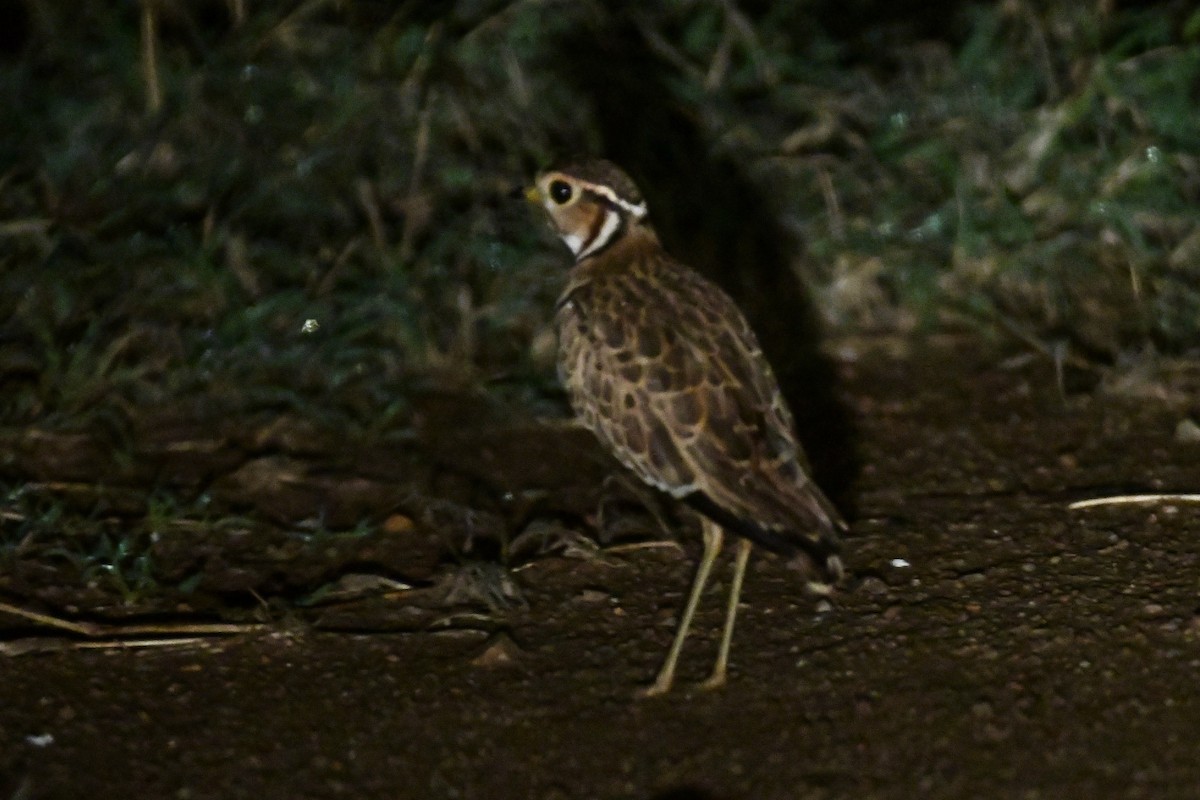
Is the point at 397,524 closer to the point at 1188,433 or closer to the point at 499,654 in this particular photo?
the point at 499,654

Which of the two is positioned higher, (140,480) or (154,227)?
(154,227)

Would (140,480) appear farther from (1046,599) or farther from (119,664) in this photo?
(1046,599)

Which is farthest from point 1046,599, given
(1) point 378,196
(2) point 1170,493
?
(1) point 378,196

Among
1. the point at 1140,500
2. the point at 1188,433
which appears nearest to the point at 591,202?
the point at 1140,500

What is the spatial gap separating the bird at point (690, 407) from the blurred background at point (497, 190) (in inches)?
44.2

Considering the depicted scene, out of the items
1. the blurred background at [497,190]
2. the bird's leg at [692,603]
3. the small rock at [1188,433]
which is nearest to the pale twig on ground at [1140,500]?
the small rock at [1188,433]

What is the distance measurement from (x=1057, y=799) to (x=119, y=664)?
2.49 meters

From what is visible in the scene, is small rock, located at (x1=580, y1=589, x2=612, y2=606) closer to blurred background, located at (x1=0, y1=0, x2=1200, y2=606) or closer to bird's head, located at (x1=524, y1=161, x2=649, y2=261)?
bird's head, located at (x1=524, y1=161, x2=649, y2=261)

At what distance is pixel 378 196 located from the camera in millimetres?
7473

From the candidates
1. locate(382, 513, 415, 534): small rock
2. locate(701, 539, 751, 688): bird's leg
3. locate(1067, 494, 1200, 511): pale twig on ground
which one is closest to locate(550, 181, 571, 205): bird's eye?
locate(382, 513, 415, 534): small rock

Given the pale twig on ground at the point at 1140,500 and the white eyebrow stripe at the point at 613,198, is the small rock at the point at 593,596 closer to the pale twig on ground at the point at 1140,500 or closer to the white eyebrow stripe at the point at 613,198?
the white eyebrow stripe at the point at 613,198

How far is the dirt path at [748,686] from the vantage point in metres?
4.45

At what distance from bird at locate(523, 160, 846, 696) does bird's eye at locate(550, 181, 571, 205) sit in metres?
0.06

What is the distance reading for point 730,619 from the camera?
507cm
